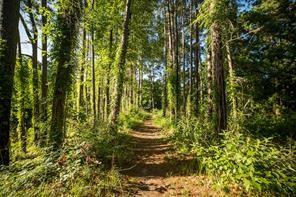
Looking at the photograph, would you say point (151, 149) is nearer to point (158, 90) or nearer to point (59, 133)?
point (59, 133)

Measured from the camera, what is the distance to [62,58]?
21.3 ft

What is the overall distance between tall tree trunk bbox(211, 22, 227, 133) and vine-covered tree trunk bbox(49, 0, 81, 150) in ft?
13.4

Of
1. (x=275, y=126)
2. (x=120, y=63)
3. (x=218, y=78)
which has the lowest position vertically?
(x=275, y=126)

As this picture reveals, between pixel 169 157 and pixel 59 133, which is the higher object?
pixel 59 133

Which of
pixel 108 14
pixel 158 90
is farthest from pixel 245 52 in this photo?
pixel 158 90

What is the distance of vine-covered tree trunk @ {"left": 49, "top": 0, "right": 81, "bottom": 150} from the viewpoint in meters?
6.39

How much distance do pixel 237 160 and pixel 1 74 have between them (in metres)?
5.04

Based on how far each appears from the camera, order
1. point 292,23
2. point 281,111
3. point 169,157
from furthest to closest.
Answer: point 281,111
point 292,23
point 169,157

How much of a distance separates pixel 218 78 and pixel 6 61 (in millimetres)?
5272

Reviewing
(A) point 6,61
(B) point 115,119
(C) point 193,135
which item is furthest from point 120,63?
(A) point 6,61

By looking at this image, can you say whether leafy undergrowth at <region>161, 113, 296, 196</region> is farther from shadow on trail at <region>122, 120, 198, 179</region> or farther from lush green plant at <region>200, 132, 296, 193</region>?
shadow on trail at <region>122, 120, 198, 179</region>

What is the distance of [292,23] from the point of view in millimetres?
12234

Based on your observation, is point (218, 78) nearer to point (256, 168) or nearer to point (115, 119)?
point (256, 168)

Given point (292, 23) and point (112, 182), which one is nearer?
point (112, 182)
